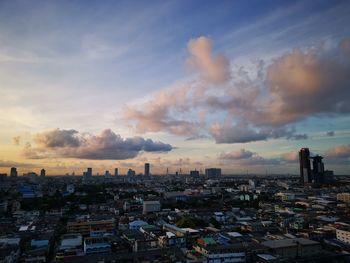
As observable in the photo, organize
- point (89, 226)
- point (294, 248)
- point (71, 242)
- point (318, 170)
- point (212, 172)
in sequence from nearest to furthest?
1. point (294, 248)
2. point (71, 242)
3. point (89, 226)
4. point (318, 170)
5. point (212, 172)

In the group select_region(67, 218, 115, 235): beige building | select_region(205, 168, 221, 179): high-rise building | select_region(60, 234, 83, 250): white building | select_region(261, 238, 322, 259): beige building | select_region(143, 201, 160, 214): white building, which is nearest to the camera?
select_region(261, 238, 322, 259): beige building

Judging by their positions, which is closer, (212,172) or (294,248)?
(294,248)

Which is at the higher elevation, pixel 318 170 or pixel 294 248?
pixel 318 170

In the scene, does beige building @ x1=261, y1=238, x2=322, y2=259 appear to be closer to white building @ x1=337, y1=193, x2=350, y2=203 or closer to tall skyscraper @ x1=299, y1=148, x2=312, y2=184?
white building @ x1=337, y1=193, x2=350, y2=203

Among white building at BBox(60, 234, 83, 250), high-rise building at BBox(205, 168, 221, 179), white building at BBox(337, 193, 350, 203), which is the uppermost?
high-rise building at BBox(205, 168, 221, 179)

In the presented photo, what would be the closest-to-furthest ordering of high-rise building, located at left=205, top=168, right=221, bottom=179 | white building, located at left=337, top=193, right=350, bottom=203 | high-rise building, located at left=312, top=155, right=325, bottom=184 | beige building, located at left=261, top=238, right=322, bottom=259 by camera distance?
beige building, located at left=261, top=238, right=322, bottom=259 < white building, located at left=337, top=193, right=350, bottom=203 < high-rise building, located at left=312, top=155, right=325, bottom=184 < high-rise building, located at left=205, top=168, right=221, bottom=179

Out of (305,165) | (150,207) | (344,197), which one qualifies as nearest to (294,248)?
(150,207)

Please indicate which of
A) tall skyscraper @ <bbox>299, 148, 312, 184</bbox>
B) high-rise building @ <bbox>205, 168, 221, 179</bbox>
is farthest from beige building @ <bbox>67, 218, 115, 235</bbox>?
high-rise building @ <bbox>205, 168, 221, 179</bbox>

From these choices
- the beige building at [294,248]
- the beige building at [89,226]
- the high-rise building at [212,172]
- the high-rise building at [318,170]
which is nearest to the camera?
the beige building at [294,248]

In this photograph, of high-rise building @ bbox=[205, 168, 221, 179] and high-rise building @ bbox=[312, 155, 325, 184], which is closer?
high-rise building @ bbox=[312, 155, 325, 184]

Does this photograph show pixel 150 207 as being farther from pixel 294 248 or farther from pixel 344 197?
pixel 344 197

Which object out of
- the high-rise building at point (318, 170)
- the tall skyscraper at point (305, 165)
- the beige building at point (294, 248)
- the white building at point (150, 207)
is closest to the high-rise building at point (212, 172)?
the tall skyscraper at point (305, 165)

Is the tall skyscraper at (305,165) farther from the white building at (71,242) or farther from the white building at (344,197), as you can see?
the white building at (71,242)

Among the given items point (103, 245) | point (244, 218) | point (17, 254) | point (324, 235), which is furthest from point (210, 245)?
point (244, 218)
